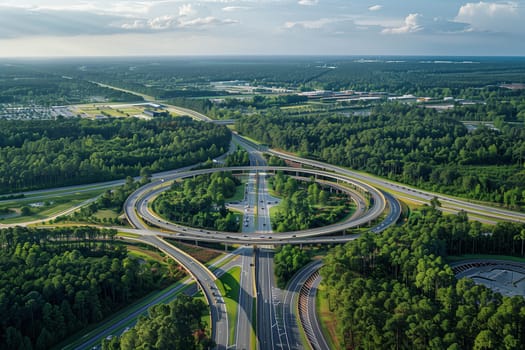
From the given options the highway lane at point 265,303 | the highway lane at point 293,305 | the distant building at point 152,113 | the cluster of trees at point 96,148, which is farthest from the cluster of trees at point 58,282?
the distant building at point 152,113

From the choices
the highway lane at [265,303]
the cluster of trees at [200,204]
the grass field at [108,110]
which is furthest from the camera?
the grass field at [108,110]

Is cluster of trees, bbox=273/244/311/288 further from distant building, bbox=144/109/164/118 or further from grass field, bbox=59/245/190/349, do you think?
distant building, bbox=144/109/164/118

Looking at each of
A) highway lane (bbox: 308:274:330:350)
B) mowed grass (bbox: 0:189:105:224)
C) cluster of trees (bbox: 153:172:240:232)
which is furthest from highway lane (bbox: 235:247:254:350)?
mowed grass (bbox: 0:189:105:224)

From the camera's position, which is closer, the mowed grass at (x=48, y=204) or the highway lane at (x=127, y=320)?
the highway lane at (x=127, y=320)

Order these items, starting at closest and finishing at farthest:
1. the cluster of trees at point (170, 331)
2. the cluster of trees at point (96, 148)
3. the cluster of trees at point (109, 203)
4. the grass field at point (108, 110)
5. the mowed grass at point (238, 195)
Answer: the cluster of trees at point (170, 331) < the cluster of trees at point (109, 203) < the mowed grass at point (238, 195) < the cluster of trees at point (96, 148) < the grass field at point (108, 110)

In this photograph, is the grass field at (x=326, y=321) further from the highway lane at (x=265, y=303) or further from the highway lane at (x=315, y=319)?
the highway lane at (x=265, y=303)

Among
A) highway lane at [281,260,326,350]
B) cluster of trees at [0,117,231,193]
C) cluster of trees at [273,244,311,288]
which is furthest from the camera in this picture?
cluster of trees at [0,117,231,193]

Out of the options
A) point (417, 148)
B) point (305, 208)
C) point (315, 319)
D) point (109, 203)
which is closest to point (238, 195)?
point (305, 208)
